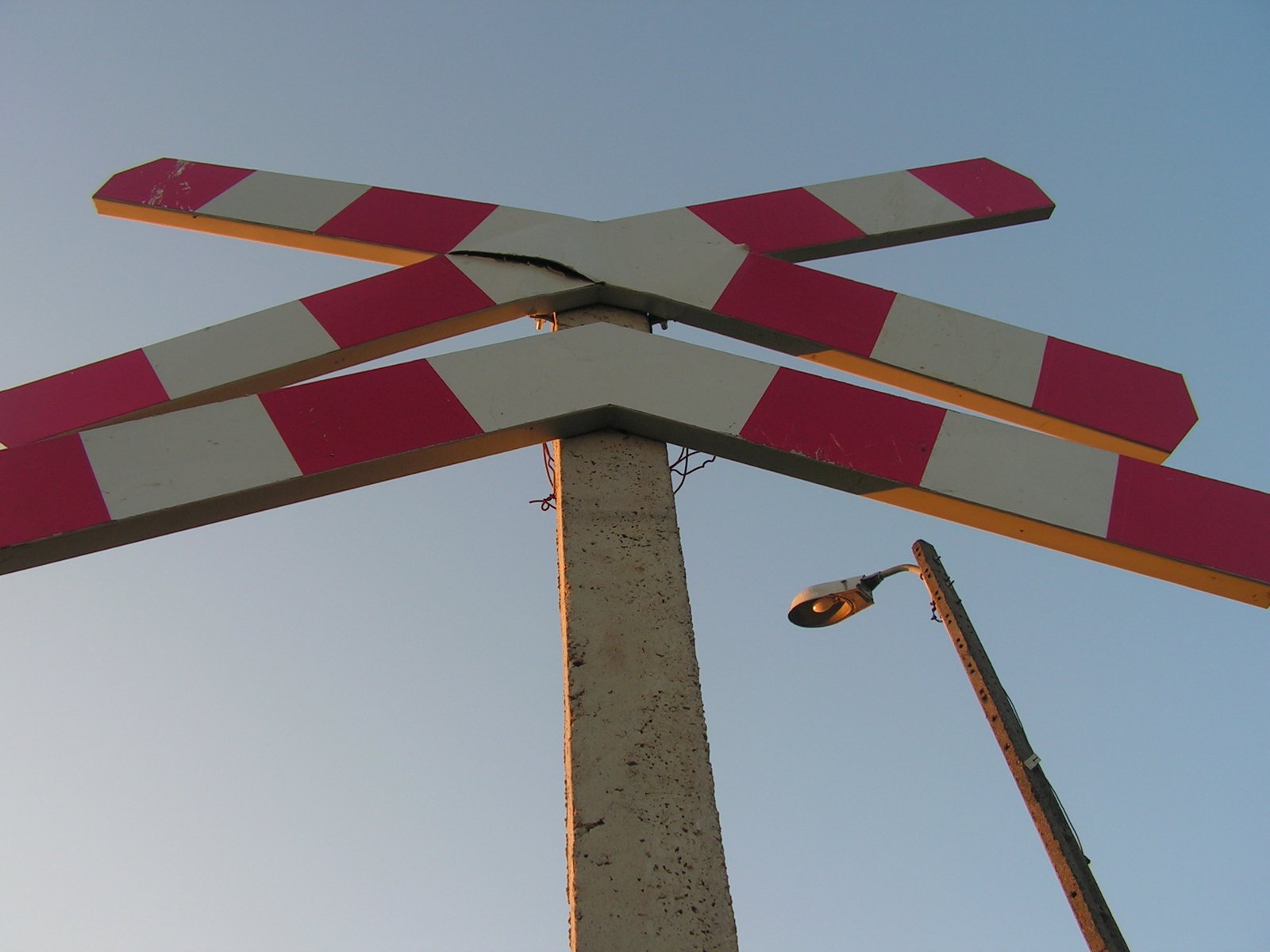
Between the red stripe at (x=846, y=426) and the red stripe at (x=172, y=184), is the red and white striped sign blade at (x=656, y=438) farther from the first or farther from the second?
the red stripe at (x=172, y=184)

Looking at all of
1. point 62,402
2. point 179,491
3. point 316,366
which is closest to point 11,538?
point 179,491

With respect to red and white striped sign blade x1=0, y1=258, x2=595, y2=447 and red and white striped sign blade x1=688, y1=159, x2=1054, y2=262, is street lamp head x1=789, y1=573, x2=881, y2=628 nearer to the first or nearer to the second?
red and white striped sign blade x1=688, y1=159, x2=1054, y2=262

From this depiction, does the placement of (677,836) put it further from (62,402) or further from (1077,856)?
(1077,856)

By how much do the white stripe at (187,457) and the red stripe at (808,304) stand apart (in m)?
1.01

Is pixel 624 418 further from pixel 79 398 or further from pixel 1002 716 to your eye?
pixel 1002 716

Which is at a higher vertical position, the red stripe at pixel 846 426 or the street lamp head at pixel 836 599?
the street lamp head at pixel 836 599

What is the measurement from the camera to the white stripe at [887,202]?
288 cm

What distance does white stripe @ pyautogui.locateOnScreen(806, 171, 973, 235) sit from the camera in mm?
2881

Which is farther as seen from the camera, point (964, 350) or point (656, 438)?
point (964, 350)

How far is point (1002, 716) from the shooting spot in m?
4.94

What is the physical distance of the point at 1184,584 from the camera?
2.09 meters

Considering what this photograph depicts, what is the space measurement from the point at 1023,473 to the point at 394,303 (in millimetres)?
1334

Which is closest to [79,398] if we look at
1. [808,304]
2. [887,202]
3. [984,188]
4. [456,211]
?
[456,211]

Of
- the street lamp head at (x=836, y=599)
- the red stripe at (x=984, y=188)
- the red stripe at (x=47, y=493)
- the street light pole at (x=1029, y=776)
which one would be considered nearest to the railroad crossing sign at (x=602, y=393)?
the red stripe at (x=47, y=493)
